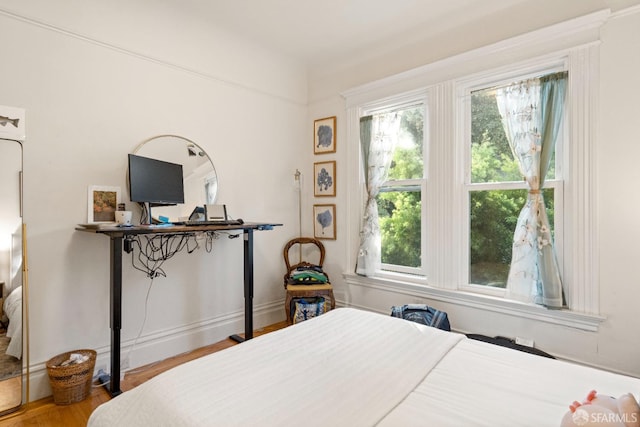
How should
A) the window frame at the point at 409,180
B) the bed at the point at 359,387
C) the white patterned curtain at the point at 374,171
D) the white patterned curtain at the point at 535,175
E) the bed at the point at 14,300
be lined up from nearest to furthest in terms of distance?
the bed at the point at 359,387 → the bed at the point at 14,300 → the white patterned curtain at the point at 535,175 → the window frame at the point at 409,180 → the white patterned curtain at the point at 374,171

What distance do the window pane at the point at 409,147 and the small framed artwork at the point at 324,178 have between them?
0.66 m

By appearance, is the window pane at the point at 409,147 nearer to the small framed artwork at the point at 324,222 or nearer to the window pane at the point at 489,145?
the window pane at the point at 489,145

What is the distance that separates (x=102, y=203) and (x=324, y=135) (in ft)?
7.24

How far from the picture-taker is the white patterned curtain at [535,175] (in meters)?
2.23

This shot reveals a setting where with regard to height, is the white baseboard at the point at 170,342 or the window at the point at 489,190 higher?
the window at the point at 489,190

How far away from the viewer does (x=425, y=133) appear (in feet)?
9.60

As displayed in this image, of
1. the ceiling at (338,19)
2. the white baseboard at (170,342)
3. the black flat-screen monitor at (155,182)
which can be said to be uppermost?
the ceiling at (338,19)

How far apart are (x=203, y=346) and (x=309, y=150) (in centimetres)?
229

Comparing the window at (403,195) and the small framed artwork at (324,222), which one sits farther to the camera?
the small framed artwork at (324,222)

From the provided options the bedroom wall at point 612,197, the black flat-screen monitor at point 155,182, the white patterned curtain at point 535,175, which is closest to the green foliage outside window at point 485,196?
the white patterned curtain at point 535,175

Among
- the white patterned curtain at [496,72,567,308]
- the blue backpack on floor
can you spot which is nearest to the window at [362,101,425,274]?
the blue backpack on floor

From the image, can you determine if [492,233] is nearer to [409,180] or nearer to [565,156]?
[565,156]

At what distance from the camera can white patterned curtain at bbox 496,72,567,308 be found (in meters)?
2.23

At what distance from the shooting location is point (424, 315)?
2.63 m
